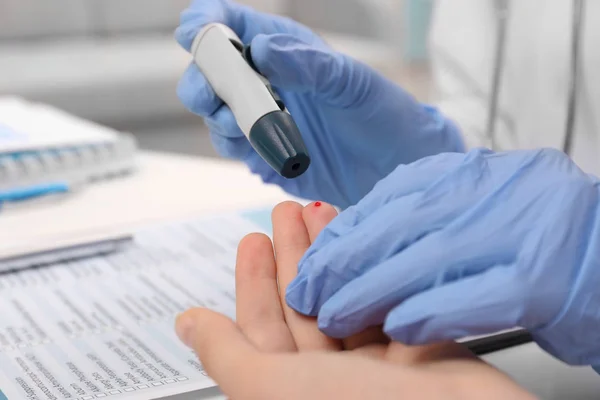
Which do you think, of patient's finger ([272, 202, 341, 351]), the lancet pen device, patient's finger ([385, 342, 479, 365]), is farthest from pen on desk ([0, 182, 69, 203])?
patient's finger ([385, 342, 479, 365])

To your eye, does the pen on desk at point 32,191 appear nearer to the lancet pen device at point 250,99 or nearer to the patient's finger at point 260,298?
the lancet pen device at point 250,99

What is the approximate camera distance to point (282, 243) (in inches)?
20.9

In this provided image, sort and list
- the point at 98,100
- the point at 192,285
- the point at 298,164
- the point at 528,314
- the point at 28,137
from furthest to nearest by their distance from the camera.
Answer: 1. the point at 98,100
2. the point at 28,137
3. the point at 192,285
4. the point at 298,164
5. the point at 528,314

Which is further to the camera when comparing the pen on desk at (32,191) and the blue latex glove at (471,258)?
the pen on desk at (32,191)

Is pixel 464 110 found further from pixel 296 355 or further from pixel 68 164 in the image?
pixel 296 355

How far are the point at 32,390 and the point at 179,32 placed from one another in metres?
0.37

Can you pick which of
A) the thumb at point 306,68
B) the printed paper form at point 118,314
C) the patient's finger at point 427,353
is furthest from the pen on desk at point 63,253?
the patient's finger at point 427,353

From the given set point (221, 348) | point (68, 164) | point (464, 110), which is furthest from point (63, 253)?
point (464, 110)

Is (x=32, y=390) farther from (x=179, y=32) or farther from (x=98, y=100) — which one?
(x=98, y=100)

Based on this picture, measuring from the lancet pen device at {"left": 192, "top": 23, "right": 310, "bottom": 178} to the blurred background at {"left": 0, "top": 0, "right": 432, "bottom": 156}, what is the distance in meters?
Result: 1.31

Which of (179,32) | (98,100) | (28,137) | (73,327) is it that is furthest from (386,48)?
(73,327)

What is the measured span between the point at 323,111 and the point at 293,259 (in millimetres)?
307

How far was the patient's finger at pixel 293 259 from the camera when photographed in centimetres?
46

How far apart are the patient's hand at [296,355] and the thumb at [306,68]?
153 millimetres
